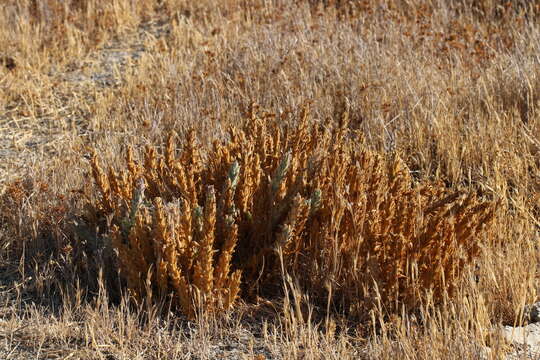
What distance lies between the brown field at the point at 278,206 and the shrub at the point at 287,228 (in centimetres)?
1

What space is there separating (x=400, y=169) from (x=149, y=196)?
137 cm

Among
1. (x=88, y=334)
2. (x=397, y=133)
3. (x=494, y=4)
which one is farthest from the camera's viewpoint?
(x=494, y=4)

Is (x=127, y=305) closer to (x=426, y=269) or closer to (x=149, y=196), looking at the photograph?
(x=149, y=196)

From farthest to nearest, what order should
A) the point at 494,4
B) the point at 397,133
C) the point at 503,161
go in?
the point at 494,4 < the point at 397,133 < the point at 503,161

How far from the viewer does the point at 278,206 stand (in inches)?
137

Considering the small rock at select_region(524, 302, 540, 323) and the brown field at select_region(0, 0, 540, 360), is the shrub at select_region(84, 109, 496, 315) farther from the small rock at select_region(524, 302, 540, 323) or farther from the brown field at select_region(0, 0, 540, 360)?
the small rock at select_region(524, 302, 540, 323)

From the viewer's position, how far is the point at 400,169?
12.1 ft

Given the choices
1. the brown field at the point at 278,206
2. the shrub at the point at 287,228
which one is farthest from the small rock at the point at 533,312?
the shrub at the point at 287,228

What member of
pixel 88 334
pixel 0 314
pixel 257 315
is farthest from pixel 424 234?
pixel 0 314

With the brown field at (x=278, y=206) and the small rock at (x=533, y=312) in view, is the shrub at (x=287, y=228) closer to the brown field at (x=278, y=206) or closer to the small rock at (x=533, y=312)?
the brown field at (x=278, y=206)

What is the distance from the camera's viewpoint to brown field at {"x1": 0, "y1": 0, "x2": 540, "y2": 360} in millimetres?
3068

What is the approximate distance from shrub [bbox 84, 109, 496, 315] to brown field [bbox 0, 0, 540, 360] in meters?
0.01

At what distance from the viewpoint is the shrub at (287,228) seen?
3.16 meters

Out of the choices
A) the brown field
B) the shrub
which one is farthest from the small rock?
the shrub
